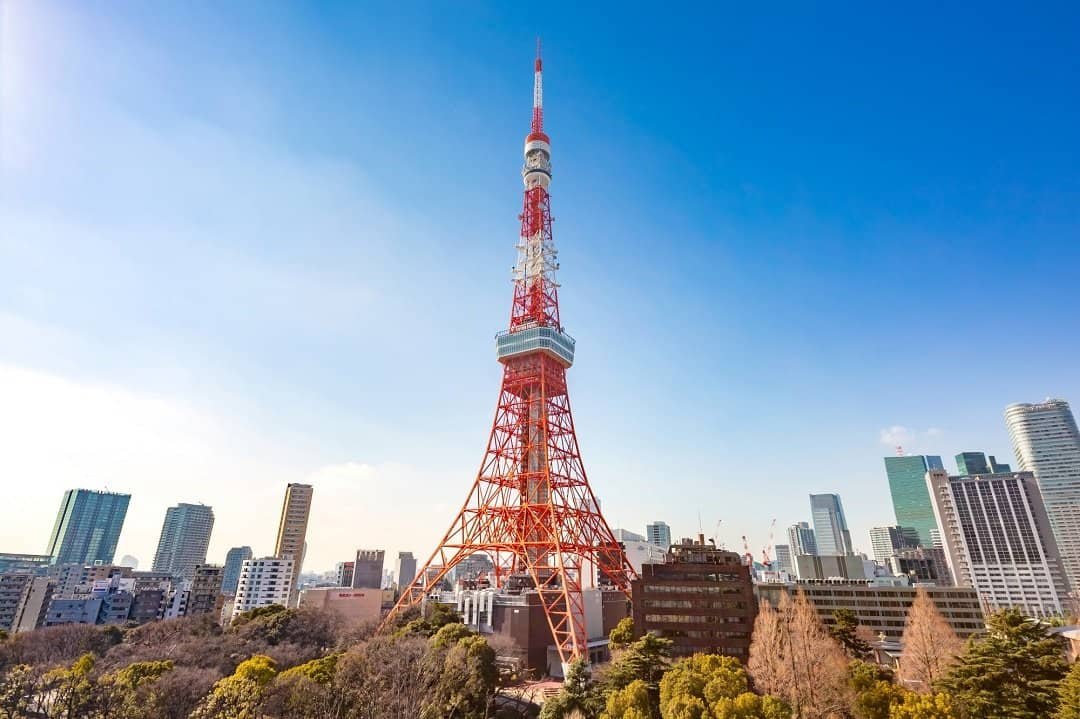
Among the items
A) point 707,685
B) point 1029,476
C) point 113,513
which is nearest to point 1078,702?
point 707,685

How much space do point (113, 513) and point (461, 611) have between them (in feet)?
469

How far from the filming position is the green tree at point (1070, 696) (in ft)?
53.1

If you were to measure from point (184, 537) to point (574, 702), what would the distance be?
165 meters

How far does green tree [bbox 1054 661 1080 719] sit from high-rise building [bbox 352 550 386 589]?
8809cm

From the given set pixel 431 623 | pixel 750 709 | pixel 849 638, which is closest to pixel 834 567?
pixel 849 638

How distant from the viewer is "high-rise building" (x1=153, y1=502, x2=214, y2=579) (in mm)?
144000

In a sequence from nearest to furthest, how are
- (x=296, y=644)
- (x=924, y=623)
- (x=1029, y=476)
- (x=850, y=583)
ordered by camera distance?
1. (x=924, y=623)
2. (x=296, y=644)
3. (x=850, y=583)
4. (x=1029, y=476)

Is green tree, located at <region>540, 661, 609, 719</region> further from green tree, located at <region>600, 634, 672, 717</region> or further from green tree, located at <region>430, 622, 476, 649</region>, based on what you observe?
green tree, located at <region>430, 622, 476, 649</region>

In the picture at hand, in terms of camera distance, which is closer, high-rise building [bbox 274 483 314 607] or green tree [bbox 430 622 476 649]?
green tree [bbox 430 622 476 649]

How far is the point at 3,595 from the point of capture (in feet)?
196

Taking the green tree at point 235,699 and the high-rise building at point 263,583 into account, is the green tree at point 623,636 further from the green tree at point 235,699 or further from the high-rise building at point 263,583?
the high-rise building at point 263,583

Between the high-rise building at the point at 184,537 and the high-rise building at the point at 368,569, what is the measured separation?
262 feet

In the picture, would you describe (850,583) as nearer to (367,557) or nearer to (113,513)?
(367,557)

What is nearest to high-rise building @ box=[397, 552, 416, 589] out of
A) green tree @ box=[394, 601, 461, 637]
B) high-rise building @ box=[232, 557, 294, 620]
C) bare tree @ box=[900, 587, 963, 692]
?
high-rise building @ box=[232, 557, 294, 620]
